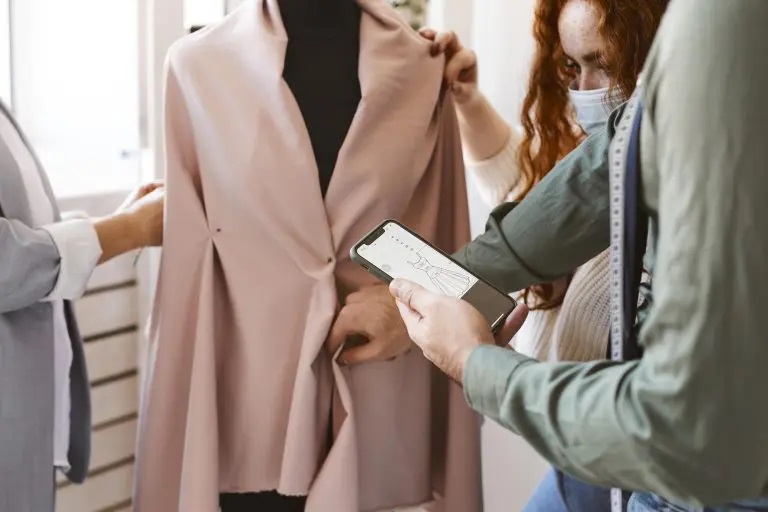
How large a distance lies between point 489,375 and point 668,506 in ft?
0.62

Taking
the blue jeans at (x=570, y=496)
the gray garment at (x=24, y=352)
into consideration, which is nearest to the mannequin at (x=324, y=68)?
the gray garment at (x=24, y=352)

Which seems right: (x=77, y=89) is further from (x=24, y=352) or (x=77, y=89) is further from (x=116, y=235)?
(x=24, y=352)

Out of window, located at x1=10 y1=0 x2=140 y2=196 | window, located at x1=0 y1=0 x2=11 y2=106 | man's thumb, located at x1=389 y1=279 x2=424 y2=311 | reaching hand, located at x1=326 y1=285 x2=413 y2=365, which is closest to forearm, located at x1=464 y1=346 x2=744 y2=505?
man's thumb, located at x1=389 y1=279 x2=424 y2=311

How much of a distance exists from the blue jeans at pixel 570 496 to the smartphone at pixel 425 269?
20cm

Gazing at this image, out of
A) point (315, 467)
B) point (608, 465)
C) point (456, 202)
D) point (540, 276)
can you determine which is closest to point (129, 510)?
point (315, 467)

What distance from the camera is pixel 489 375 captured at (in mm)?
706

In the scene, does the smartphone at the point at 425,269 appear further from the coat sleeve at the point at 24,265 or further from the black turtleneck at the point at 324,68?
the coat sleeve at the point at 24,265

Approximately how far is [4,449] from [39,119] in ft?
2.47

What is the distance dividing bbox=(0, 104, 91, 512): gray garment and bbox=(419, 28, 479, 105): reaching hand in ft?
1.76

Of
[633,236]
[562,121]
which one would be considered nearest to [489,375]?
[633,236]

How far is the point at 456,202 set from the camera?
1303 mm

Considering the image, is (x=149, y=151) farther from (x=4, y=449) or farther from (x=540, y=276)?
Answer: (x=540, y=276)

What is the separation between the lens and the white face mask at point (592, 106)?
1150mm

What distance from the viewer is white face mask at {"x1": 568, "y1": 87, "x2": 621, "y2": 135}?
115 centimetres
